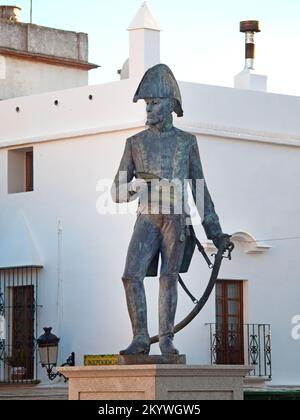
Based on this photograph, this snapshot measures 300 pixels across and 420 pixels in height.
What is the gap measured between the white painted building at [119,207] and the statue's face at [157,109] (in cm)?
1058

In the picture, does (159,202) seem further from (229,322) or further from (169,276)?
Result: (229,322)

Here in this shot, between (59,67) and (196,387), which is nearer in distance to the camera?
(196,387)

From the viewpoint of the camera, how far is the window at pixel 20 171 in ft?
89.9

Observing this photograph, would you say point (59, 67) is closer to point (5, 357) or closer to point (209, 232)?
point (5, 357)

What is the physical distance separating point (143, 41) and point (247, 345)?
518cm

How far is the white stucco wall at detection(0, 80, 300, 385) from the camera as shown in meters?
25.4

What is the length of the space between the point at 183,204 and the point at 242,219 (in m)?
12.3

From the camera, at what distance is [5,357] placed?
26750 millimetres

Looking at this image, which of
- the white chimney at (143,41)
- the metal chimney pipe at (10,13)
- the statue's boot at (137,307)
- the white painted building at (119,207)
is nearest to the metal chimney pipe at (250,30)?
the white painted building at (119,207)

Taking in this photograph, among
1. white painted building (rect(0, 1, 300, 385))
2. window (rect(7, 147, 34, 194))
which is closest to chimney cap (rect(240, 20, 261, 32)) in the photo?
white painted building (rect(0, 1, 300, 385))

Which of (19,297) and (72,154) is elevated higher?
(72,154)
